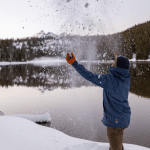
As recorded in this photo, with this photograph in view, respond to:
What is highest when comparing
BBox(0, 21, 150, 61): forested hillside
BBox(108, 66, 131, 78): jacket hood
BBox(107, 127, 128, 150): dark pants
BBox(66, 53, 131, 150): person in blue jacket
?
BBox(0, 21, 150, 61): forested hillside

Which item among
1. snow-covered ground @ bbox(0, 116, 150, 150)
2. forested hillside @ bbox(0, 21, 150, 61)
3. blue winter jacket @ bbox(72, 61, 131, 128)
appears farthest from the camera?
forested hillside @ bbox(0, 21, 150, 61)

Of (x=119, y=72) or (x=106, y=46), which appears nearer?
(x=119, y=72)

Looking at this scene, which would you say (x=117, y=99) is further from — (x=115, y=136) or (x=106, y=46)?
(x=106, y=46)

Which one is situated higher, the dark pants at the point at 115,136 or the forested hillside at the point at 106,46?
the forested hillside at the point at 106,46

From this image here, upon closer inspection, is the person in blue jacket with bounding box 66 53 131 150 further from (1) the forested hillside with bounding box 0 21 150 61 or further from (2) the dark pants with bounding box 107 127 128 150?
(1) the forested hillside with bounding box 0 21 150 61

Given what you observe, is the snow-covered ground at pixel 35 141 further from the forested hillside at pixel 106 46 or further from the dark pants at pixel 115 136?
the forested hillside at pixel 106 46

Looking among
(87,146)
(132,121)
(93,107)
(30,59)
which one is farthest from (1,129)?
(30,59)

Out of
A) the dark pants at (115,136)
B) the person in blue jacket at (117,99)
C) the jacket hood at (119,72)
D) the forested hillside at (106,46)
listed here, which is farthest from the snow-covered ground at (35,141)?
the forested hillside at (106,46)

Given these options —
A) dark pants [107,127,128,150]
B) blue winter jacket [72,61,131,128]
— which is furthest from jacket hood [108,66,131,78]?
dark pants [107,127,128,150]

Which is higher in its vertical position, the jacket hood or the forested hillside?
the forested hillside

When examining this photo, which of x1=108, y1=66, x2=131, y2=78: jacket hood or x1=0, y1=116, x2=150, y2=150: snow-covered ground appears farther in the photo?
x1=0, y1=116, x2=150, y2=150: snow-covered ground

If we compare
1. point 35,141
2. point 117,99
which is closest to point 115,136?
point 117,99

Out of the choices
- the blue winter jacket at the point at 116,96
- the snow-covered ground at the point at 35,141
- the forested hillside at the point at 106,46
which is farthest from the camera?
the forested hillside at the point at 106,46

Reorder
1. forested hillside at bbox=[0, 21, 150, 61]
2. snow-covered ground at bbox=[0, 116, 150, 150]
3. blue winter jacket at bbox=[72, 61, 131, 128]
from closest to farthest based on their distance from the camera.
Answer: blue winter jacket at bbox=[72, 61, 131, 128], snow-covered ground at bbox=[0, 116, 150, 150], forested hillside at bbox=[0, 21, 150, 61]
